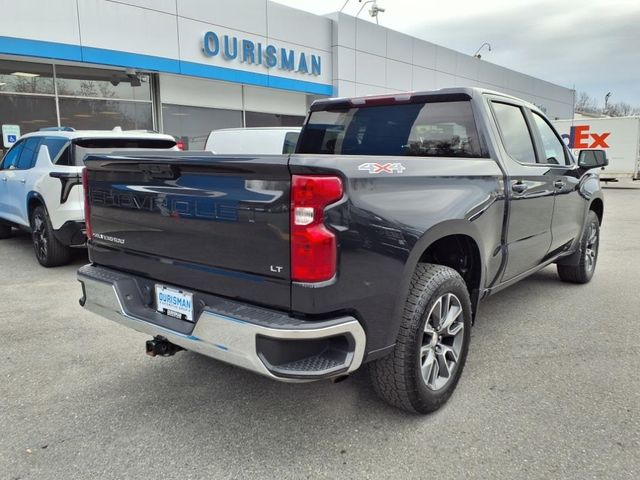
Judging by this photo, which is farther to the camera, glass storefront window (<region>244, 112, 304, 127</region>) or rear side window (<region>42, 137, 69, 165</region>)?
glass storefront window (<region>244, 112, 304, 127</region>)

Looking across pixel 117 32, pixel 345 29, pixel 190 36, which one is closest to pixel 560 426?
pixel 117 32

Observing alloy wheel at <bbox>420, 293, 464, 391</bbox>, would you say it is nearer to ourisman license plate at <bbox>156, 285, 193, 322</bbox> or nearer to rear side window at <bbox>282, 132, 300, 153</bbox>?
ourisman license plate at <bbox>156, 285, 193, 322</bbox>

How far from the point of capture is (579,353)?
3.83 m

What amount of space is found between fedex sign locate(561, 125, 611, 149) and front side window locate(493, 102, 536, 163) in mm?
18539

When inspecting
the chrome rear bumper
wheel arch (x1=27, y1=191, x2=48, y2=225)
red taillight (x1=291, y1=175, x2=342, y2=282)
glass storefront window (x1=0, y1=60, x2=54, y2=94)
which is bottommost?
the chrome rear bumper

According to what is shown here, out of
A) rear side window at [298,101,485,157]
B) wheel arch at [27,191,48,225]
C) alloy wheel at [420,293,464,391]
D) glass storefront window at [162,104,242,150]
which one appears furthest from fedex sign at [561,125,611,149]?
alloy wheel at [420,293,464,391]

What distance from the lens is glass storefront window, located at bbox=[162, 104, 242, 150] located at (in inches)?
573

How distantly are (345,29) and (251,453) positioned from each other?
17.6 metres

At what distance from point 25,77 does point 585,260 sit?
40.0 ft

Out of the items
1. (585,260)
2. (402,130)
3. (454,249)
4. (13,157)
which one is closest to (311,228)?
(454,249)

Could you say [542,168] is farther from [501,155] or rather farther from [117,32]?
[117,32]

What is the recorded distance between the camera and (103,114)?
1323 centimetres

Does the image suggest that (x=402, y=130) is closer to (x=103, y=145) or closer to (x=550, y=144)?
(x=550, y=144)

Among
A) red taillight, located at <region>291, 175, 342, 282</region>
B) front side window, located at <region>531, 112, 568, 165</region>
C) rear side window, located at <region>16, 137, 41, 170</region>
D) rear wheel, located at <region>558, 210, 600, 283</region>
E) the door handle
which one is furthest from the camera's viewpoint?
rear side window, located at <region>16, 137, 41, 170</region>
